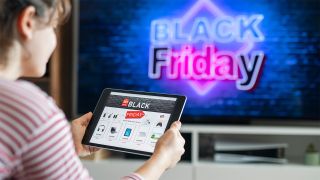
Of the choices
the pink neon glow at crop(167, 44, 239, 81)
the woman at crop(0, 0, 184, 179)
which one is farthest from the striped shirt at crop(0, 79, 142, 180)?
the pink neon glow at crop(167, 44, 239, 81)

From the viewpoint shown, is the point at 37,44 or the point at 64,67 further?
the point at 64,67

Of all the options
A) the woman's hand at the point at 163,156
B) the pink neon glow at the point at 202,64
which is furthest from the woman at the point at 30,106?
the pink neon glow at the point at 202,64

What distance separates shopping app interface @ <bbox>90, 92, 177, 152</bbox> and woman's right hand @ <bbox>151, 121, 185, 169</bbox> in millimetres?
134

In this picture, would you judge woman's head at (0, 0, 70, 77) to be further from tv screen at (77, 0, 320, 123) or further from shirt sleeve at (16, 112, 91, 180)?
tv screen at (77, 0, 320, 123)

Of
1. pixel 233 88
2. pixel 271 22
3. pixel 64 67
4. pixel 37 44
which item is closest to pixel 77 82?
pixel 64 67

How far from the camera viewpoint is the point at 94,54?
2.34m

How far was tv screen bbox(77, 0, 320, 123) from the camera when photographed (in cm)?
217

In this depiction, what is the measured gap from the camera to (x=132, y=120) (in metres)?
1.14

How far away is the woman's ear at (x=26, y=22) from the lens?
0.63m

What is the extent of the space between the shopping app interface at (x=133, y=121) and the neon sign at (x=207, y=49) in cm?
108

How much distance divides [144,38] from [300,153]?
1003mm

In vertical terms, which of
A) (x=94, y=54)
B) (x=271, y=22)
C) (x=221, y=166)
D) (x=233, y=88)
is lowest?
(x=221, y=166)

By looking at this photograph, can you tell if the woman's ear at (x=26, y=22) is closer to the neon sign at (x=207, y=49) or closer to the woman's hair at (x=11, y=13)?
the woman's hair at (x=11, y=13)

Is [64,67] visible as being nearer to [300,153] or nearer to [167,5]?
[167,5]
